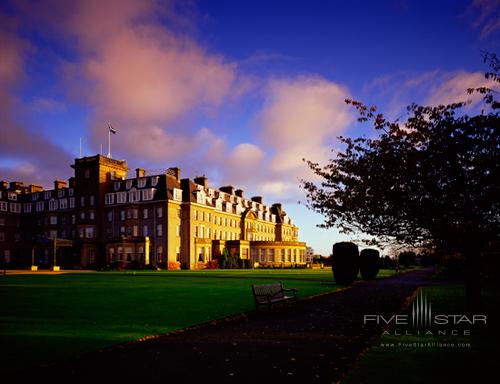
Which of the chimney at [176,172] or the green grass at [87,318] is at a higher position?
the chimney at [176,172]

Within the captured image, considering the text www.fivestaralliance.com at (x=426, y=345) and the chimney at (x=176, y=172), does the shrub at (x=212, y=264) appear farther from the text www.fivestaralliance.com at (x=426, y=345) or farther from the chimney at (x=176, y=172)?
the text www.fivestaralliance.com at (x=426, y=345)

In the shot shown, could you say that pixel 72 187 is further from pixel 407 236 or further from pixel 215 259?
pixel 407 236

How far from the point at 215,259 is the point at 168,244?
432 inches

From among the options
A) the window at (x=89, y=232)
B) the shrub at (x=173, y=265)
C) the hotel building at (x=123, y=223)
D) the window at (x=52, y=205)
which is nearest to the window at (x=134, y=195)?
the hotel building at (x=123, y=223)

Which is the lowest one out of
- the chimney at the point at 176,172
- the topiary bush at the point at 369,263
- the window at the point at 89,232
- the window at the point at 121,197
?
the topiary bush at the point at 369,263

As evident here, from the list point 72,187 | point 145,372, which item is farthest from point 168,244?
point 145,372

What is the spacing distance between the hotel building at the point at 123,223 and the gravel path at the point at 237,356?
52.6 metres

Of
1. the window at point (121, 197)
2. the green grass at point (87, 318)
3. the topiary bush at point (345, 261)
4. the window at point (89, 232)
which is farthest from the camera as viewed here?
the window at point (89, 232)

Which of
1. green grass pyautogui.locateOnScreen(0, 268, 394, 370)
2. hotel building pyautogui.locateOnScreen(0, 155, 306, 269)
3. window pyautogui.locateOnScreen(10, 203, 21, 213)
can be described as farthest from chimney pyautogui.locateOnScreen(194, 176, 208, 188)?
green grass pyautogui.locateOnScreen(0, 268, 394, 370)

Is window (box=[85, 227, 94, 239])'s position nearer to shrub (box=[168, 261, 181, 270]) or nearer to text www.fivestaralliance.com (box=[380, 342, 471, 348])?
shrub (box=[168, 261, 181, 270])

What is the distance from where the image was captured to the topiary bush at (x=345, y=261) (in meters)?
29.3

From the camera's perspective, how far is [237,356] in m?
8.84

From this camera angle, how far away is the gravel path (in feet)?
24.0

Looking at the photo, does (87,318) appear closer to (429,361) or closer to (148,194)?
(429,361)
